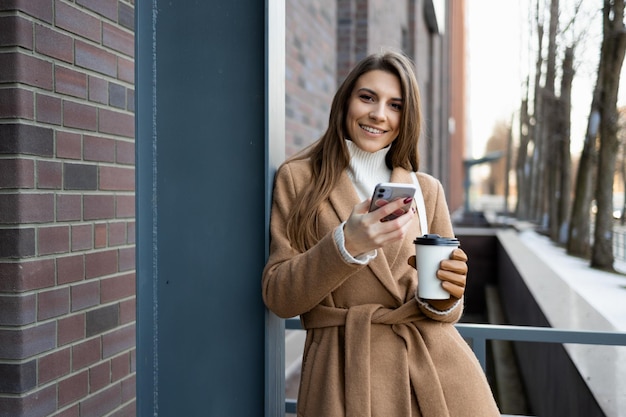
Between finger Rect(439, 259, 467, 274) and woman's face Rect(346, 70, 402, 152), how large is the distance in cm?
46

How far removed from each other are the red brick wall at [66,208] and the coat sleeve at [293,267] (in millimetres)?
722

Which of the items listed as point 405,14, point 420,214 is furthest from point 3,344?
point 405,14

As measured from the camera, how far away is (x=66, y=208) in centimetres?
207

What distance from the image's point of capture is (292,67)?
5.17 meters

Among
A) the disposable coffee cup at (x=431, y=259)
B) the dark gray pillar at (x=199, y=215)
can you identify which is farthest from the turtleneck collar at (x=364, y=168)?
the disposable coffee cup at (x=431, y=259)

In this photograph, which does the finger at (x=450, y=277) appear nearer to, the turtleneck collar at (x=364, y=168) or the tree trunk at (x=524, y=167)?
the turtleneck collar at (x=364, y=168)

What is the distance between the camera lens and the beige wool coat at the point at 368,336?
1.66m

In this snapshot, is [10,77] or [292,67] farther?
[292,67]

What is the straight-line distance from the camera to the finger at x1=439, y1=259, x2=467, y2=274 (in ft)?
5.16

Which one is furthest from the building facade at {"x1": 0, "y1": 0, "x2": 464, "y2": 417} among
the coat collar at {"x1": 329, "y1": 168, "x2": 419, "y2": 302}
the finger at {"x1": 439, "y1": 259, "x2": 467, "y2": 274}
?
the finger at {"x1": 439, "y1": 259, "x2": 467, "y2": 274}

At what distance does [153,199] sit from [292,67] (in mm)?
3507

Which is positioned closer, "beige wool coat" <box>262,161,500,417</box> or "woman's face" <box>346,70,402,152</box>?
"beige wool coat" <box>262,161,500,417</box>

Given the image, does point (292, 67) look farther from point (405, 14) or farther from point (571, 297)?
point (405, 14)

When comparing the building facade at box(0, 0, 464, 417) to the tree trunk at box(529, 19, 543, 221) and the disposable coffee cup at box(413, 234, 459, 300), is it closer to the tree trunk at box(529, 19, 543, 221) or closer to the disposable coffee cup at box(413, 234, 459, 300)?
the disposable coffee cup at box(413, 234, 459, 300)
